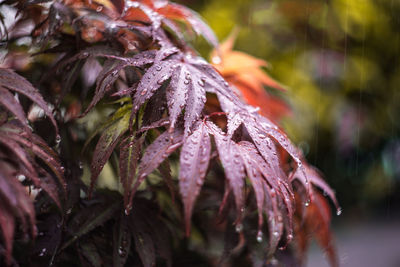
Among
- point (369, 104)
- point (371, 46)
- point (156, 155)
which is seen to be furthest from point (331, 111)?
point (156, 155)

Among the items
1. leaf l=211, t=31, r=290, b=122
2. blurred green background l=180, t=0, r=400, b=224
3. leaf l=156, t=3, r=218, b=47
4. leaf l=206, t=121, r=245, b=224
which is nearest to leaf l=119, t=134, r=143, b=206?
leaf l=206, t=121, r=245, b=224

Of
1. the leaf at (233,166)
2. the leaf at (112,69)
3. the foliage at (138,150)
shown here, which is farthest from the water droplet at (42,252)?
the leaf at (233,166)

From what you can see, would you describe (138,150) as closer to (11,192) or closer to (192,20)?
(11,192)

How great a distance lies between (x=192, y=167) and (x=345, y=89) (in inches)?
91.6

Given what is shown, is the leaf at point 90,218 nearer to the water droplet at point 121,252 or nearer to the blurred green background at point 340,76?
the water droplet at point 121,252

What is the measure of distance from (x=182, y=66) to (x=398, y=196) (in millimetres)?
3203

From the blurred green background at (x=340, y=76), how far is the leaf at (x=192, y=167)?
1.16 meters

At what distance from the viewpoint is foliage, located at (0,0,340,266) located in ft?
1.56

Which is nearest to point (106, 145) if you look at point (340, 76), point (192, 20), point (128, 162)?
point (128, 162)

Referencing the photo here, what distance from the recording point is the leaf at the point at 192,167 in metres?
0.42

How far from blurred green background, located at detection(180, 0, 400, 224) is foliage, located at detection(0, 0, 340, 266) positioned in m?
0.88

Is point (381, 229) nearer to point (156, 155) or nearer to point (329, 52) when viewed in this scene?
point (329, 52)

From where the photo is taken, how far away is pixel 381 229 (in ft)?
9.66

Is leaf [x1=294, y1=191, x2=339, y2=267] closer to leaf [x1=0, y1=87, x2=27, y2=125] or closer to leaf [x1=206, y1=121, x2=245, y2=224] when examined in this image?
leaf [x1=206, y1=121, x2=245, y2=224]
